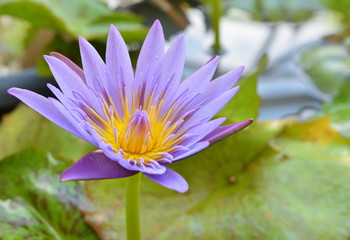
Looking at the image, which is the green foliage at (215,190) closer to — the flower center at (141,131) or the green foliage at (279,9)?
the flower center at (141,131)

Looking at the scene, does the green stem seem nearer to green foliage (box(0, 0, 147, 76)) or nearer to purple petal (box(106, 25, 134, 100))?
purple petal (box(106, 25, 134, 100))

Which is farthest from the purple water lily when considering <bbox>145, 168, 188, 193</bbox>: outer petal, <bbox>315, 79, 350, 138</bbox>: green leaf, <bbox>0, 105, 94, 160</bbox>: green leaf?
<bbox>315, 79, 350, 138</bbox>: green leaf

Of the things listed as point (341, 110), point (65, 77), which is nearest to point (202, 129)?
point (65, 77)

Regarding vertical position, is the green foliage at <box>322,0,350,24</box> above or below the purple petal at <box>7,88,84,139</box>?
below

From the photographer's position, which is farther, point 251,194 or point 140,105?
point 251,194

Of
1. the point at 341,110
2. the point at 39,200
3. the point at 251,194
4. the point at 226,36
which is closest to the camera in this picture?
the point at 39,200

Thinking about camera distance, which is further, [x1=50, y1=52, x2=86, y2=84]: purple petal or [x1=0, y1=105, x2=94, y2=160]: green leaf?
[x1=0, y1=105, x2=94, y2=160]: green leaf

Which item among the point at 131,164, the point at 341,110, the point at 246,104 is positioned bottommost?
the point at 341,110

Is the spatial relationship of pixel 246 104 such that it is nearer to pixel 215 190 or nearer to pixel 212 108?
pixel 215 190
